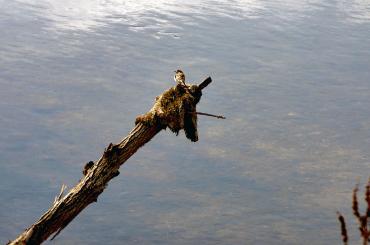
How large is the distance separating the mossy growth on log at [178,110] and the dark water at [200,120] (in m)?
4.16

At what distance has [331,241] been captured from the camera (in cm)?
770

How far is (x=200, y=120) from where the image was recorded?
35.0ft

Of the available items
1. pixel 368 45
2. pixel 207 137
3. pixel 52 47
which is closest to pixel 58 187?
pixel 207 137

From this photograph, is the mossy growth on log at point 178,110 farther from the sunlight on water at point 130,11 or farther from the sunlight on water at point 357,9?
the sunlight on water at point 357,9

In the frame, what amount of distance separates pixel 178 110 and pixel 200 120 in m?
7.34

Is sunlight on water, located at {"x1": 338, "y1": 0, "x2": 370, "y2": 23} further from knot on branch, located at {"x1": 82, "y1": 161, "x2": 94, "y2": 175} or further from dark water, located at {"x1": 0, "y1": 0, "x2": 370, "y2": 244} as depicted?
knot on branch, located at {"x1": 82, "y1": 161, "x2": 94, "y2": 175}

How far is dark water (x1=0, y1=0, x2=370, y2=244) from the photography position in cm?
798

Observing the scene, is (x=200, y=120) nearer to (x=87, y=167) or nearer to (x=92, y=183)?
(x=87, y=167)

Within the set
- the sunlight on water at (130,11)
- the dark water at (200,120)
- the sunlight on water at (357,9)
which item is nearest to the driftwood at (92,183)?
the dark water at (200,120)

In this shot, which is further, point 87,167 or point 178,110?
point 178,110

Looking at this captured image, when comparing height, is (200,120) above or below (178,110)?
below

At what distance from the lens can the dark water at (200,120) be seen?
7977 millimetres

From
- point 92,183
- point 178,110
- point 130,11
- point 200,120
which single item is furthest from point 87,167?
point 130,11

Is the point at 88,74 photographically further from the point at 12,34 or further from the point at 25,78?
the point at 12,34
